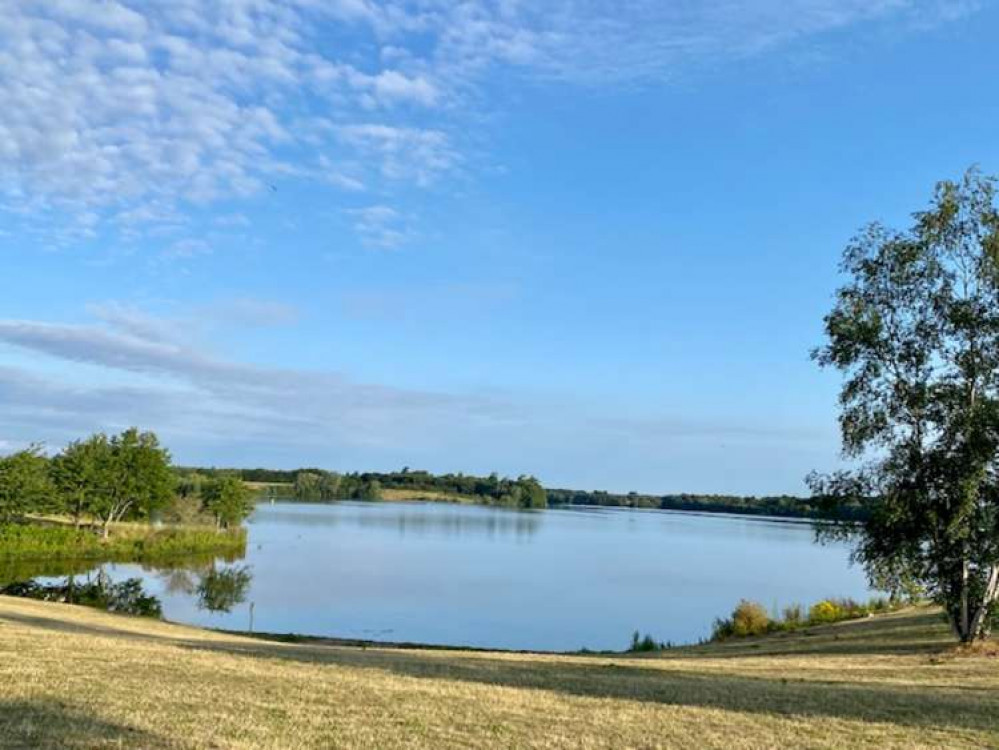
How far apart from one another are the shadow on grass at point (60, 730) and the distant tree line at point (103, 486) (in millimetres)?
59406

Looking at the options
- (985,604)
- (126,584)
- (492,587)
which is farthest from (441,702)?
(492,587)

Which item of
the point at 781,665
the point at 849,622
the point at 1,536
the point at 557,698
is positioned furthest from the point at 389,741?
the point at 1,536

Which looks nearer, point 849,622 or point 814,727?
point 814,727

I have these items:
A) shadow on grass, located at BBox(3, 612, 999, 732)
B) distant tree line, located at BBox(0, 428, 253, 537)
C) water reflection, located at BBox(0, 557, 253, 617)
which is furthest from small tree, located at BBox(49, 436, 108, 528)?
shadow on grass, located at BBox(3, 612, 999, 732)

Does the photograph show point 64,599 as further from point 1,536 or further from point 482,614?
point 1,536

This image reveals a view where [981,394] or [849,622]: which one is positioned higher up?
[981,394]

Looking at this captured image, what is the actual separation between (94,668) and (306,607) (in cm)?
3169

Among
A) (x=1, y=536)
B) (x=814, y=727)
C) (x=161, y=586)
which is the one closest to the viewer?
(x=814, y=727)

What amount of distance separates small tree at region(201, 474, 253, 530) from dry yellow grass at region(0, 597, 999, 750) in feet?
231

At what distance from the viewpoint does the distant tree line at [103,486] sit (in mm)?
61531

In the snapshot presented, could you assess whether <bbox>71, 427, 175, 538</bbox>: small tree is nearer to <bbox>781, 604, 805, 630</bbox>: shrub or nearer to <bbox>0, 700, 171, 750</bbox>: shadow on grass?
<bbox>781, 604, 805, 630</bbox>: shrub

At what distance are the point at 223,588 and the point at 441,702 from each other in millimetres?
41011

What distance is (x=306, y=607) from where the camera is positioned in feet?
138

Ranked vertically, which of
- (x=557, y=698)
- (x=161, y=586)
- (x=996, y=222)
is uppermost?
(x=996, y=222)
